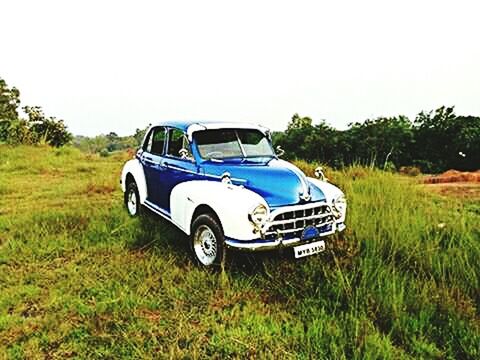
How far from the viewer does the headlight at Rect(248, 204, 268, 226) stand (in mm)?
3766

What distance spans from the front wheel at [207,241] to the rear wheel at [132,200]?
7.44 ft

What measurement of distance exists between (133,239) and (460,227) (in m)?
3.80

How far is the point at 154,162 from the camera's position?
226 inches

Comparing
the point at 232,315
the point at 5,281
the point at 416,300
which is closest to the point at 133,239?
the point at 5,281

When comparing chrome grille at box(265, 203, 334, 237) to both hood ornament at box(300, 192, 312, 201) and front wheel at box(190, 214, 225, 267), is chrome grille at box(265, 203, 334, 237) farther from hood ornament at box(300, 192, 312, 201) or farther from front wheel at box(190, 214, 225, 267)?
front wheel at box(190, 214, 225, 267)

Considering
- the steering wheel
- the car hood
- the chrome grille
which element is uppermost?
the steering wheel

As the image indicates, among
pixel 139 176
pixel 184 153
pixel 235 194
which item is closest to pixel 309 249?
pixel 235 194

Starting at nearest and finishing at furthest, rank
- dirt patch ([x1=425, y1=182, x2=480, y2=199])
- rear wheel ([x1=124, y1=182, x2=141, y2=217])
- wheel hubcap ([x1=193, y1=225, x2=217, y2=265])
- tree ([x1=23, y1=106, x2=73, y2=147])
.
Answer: wheel hubcap ([x1=193, y1=225, x2=217, y2=265]) < rear wheel ([x1=124, y1=182, x2=141, y2=217]) < dirt patch ([x1=425, y1=182, x2=480, y2=199]) < tree ([x1=23, y1=106, x2=73, y2=147])

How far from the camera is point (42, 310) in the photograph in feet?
11.9

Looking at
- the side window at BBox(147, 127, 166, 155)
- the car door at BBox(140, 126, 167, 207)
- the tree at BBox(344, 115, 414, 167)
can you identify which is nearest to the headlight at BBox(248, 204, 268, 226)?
the car door at BBox(140, 126, 167, 207)

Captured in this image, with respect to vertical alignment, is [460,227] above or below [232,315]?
above

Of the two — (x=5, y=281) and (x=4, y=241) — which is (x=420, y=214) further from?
(x=4, y=241)

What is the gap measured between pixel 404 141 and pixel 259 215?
14.3 metres

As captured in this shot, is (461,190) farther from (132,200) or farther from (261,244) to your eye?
(132,200)
